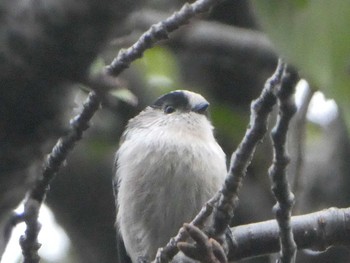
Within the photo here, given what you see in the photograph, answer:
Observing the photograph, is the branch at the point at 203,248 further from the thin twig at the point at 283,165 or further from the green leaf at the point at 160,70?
the green leaf at the point at 160,70

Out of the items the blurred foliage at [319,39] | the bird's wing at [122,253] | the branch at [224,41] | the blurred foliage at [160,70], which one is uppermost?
the blurred foliage at [160,70]

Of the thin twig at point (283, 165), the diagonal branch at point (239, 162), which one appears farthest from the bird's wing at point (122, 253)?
the thin twig at point (283, 165)

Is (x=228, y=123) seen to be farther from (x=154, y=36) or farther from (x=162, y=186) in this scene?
(x=154, y=36)

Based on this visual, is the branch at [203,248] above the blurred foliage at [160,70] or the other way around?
the other way around

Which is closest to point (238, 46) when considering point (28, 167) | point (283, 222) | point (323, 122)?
point (323, 122)

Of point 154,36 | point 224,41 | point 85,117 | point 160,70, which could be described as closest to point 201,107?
point 224,41

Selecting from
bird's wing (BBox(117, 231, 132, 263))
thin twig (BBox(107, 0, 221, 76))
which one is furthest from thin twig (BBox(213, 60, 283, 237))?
bird's wing (BBox(117, 231, 132, 263))
